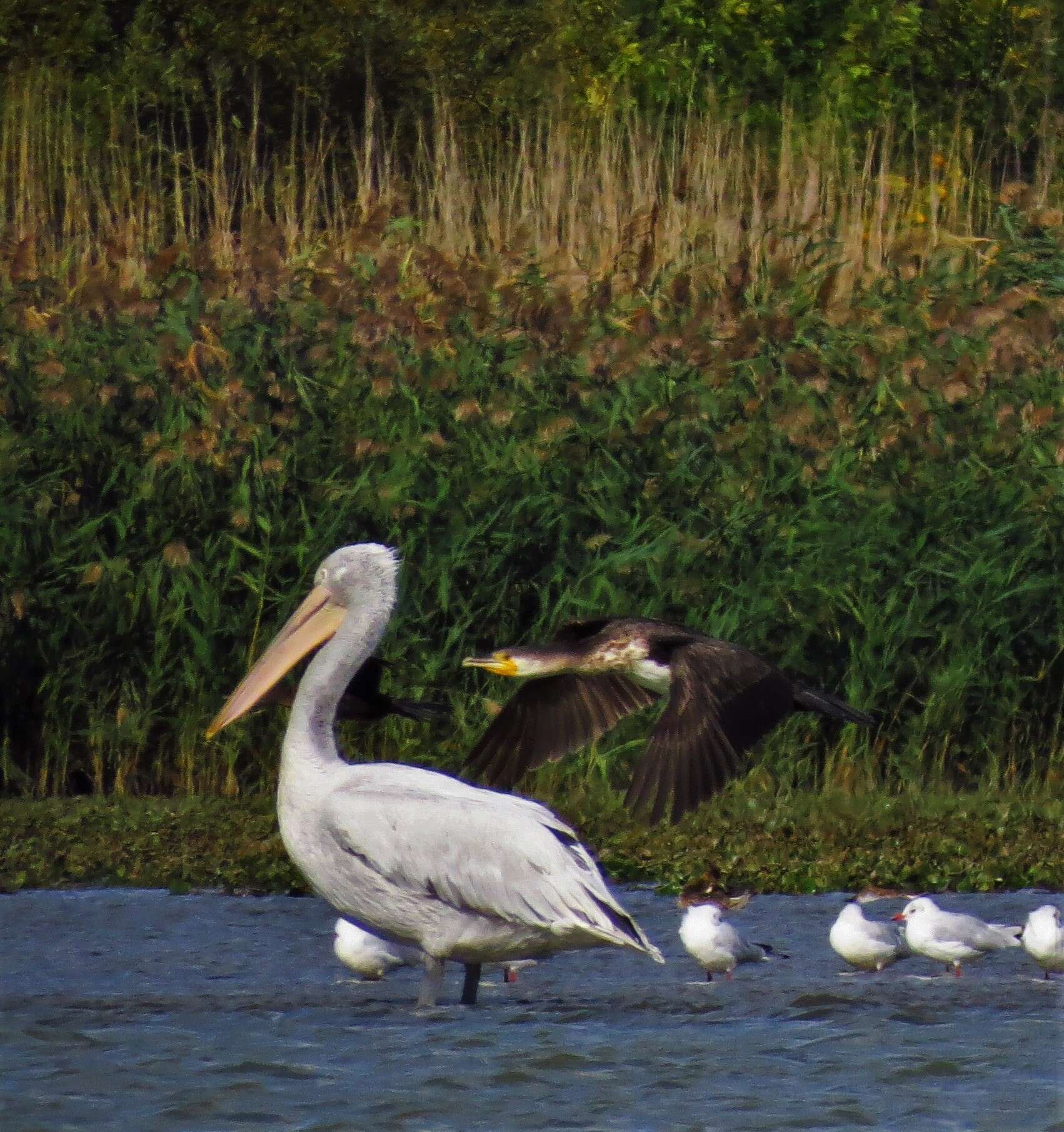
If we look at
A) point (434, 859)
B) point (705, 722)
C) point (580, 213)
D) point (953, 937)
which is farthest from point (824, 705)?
point (580, 213)

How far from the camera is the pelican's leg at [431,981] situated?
5.47 meters

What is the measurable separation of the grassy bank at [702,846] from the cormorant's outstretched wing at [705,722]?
73 centimetres

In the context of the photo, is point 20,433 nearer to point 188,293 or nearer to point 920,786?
point 188,293

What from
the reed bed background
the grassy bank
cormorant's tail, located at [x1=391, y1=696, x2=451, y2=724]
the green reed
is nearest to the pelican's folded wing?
the grassy bank

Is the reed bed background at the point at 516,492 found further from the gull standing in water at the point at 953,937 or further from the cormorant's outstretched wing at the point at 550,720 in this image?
the gull standing in water at the point at 953,937

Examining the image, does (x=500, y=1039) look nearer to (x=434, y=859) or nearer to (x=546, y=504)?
(x=434, y=859)

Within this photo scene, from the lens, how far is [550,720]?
22.8 feet

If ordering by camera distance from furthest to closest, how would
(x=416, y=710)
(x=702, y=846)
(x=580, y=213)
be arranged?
1. (x=580, y=213)
2. (x=416, y=710)
3. (x=702, y=846)

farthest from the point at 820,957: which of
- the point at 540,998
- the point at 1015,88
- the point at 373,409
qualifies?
the point at 1015,88

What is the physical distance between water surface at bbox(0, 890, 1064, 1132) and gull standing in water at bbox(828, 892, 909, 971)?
0.07 meters

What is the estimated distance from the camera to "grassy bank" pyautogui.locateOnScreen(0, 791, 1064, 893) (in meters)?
6.83

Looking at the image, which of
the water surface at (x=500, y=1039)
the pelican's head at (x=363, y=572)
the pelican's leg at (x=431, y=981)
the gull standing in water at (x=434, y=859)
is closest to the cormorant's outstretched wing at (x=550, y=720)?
the water surface at (x=500, y=1039)

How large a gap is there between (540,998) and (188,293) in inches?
154

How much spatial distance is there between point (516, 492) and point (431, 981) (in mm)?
2831
